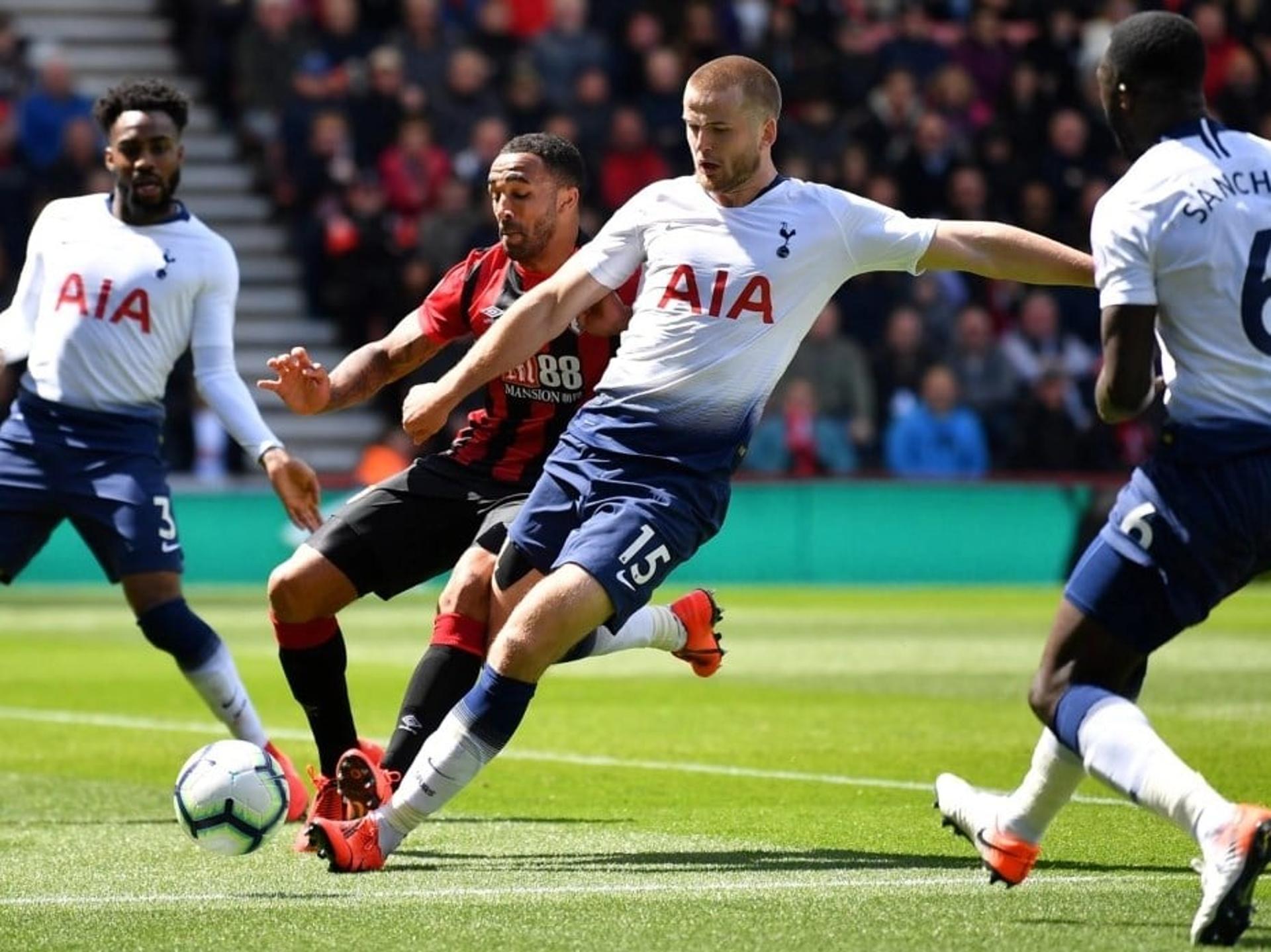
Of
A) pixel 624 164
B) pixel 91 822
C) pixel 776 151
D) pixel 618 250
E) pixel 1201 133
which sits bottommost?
pixel 776 151

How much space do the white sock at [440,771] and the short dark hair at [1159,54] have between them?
275 cm

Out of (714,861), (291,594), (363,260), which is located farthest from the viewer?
(363,260)

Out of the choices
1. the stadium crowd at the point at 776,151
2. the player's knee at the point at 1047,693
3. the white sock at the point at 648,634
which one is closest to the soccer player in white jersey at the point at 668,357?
the white sock at the point at 648,634

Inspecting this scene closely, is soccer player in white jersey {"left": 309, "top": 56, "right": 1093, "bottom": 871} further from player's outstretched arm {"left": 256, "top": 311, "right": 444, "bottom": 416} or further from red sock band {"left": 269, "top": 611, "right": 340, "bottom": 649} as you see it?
red sock band {"left": 269, "top": 611, "right": 340, "bottom": 649}

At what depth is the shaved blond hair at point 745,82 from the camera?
7.46 metres

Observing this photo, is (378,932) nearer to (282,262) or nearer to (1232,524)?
(1232,524)

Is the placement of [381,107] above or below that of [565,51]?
below

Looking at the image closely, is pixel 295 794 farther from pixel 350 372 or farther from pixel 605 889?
pixel 605 889

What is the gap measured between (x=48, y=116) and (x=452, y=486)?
1757cm

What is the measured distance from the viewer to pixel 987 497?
82.0 ft

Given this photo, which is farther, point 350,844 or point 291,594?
point 291,594

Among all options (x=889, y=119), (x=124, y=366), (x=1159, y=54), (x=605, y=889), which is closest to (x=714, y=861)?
(x=605, y=889)

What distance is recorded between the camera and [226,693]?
9633 mm

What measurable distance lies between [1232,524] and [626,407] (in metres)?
2.09
